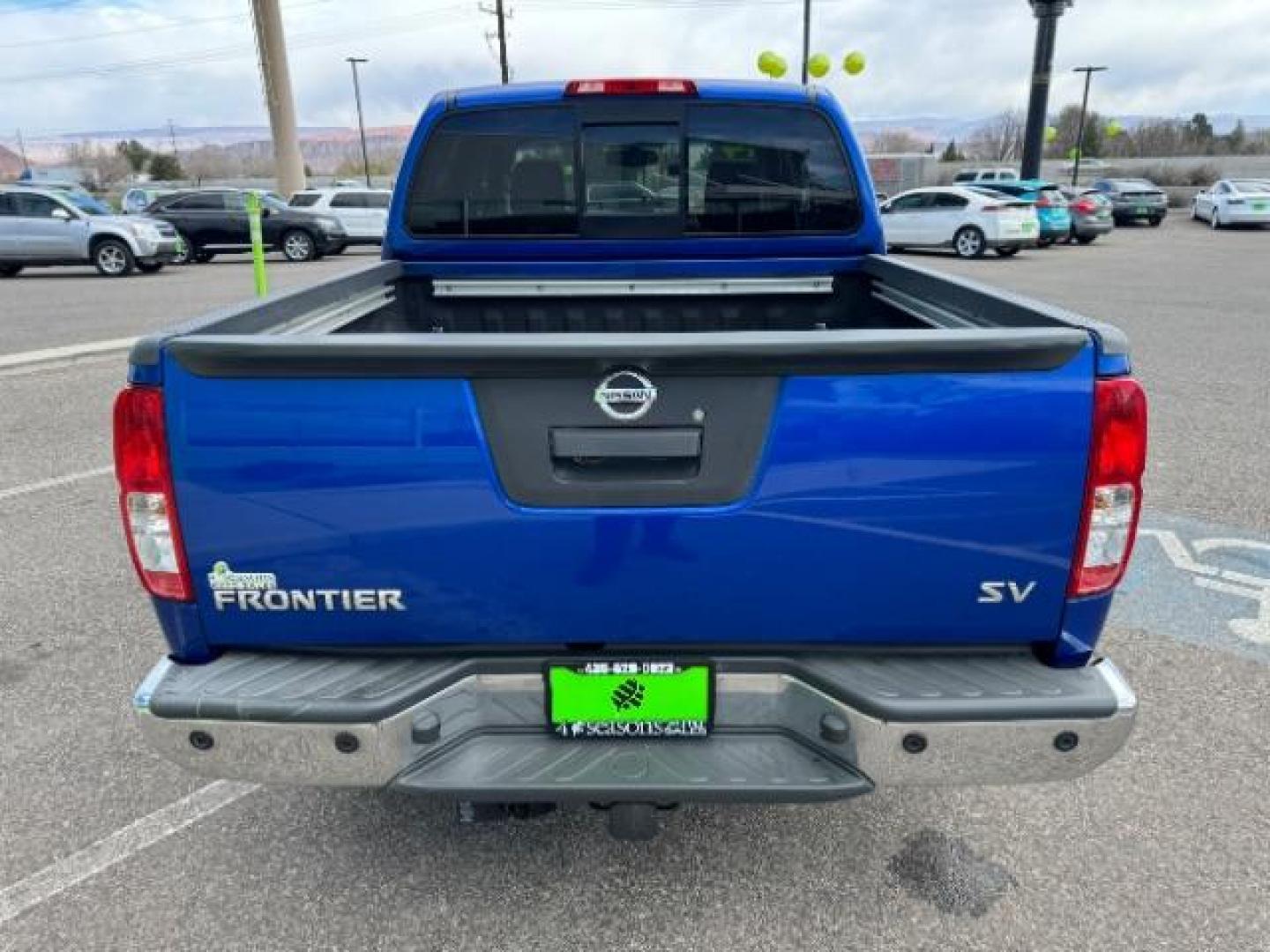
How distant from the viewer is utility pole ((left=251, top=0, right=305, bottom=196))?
131ft

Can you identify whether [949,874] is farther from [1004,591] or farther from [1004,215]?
[1004,215]

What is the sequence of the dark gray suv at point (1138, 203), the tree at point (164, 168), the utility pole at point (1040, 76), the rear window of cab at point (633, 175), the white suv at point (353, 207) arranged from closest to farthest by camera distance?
the rear window of cab at point (633, 175), the white suv at point (353, 207), the utility pole at point (1040, 76), the dark gray suv at point (1138, 203), the tree at point (164, 168)

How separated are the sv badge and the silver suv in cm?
2048

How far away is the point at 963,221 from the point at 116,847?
21887 millimetres

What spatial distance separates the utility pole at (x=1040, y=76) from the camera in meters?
28.8

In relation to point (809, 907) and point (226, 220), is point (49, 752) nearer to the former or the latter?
point (809, 907)

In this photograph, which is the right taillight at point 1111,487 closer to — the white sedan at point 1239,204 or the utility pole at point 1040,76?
the utility pole at point 1040,76

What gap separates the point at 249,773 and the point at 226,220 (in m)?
23.2

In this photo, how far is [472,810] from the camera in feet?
7.72

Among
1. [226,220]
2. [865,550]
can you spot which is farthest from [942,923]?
[226,220]

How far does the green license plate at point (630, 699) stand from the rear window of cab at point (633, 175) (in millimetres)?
2300

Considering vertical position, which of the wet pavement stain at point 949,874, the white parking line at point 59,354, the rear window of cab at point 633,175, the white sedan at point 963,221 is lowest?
the wet pavement stain at point 949,874

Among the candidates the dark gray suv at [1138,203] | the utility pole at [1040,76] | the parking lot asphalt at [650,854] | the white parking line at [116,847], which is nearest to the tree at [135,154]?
the utility pole at [1040,76]

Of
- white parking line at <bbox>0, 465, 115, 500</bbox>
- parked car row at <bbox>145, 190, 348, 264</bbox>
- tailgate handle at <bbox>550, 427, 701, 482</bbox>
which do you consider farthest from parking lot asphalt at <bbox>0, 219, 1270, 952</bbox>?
parked car row at <bbox>145, 190, 348, 264</bbox>
